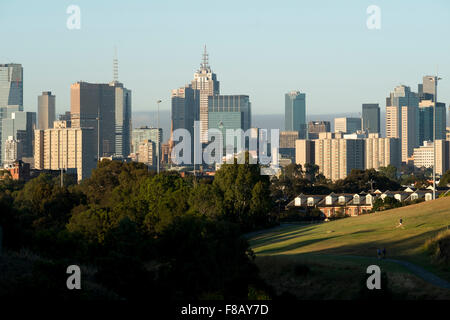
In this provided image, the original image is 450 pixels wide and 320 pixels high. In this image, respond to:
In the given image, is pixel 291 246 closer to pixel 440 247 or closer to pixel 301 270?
pixel 440 247

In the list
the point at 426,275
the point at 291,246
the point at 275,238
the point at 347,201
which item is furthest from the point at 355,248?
the point at 347,201

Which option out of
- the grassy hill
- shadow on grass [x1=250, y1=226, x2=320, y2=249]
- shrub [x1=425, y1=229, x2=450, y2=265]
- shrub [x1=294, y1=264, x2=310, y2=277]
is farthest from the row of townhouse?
shrub [x1=294, y1=264, x2=310, y2=277]

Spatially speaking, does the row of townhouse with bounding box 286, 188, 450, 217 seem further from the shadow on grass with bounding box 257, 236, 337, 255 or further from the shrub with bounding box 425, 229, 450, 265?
the shrub with bounding box 425, 229, 450, 265

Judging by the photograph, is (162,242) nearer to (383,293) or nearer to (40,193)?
(383,293)

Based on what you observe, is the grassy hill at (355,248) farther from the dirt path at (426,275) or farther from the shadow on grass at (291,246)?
the dirt path at (426,275)

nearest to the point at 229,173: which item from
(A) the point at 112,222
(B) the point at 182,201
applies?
(B) the point at 182,201

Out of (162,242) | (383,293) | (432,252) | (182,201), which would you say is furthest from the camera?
(182,201)
